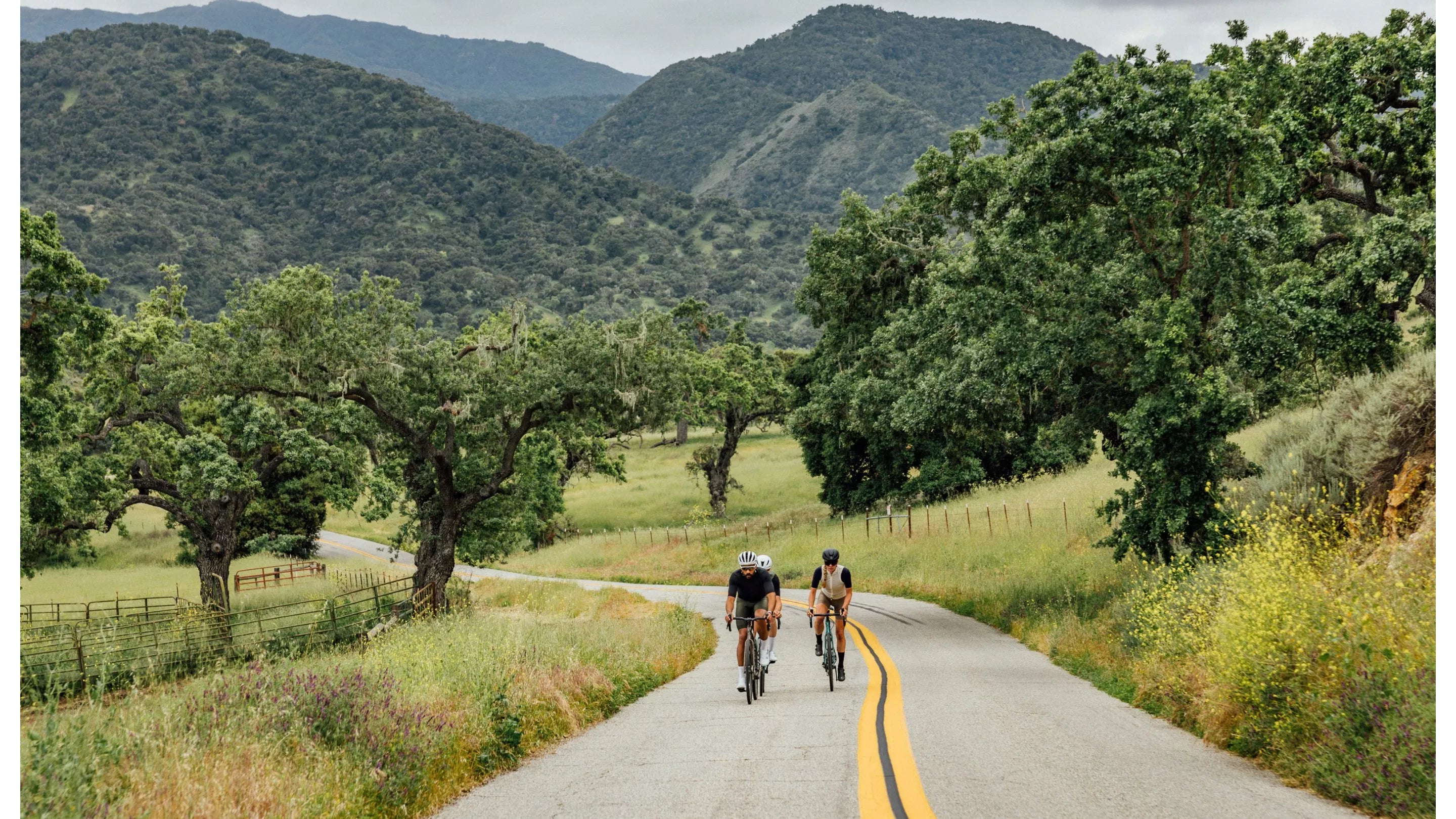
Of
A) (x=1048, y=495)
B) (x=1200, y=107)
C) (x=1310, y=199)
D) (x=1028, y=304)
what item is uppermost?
(x=1200, y=107)

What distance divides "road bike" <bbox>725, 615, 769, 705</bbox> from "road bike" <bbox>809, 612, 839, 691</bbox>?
2.99 feet

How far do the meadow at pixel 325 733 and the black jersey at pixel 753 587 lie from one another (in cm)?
192

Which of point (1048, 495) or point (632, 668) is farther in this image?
point (1048, 495)

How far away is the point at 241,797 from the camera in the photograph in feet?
19.7

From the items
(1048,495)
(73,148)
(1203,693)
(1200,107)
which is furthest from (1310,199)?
(73,148)

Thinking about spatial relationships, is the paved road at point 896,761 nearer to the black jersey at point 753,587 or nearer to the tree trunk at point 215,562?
the black jersey at point 753,587

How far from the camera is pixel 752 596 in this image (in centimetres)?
1214

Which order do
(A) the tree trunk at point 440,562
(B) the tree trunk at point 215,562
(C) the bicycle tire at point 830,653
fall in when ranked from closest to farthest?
(C) the bicycle tire at point 830,653 < (A) the tree trunk at point 440,562 < (B) the tree trunk at point 215,562

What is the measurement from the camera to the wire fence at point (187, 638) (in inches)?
734

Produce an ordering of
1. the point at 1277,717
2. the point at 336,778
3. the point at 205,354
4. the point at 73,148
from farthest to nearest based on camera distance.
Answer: the point at 73,148, the point at 205,354, the point at 1277,717, the point at 336,778

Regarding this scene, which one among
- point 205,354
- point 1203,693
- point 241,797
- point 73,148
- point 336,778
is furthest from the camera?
point 73,148

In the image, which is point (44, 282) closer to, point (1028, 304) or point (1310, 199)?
point (1028, 304)

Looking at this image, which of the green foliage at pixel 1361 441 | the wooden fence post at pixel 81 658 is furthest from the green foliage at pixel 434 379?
the green foliage at pixel 1361 441

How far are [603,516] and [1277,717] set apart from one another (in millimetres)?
60780
